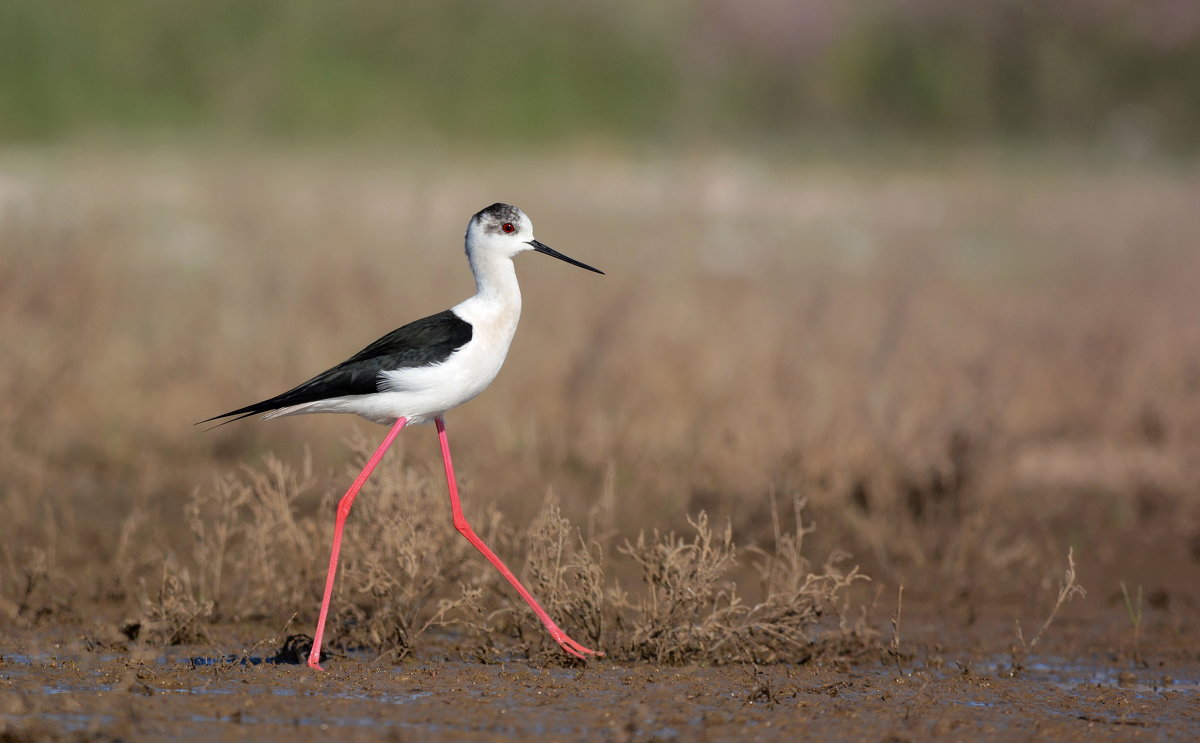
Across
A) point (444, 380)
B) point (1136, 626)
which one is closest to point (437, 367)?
point (444, 380)

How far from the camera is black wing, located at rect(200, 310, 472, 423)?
471 cm

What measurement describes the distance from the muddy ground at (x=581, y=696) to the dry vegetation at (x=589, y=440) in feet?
0.71

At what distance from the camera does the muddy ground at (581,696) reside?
12.6 ft

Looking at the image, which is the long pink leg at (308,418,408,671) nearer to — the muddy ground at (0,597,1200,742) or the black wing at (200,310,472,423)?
the muddy ground at (0,597,1200,742)

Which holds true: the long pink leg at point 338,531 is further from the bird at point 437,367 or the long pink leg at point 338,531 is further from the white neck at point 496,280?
the white neck at point 496,280

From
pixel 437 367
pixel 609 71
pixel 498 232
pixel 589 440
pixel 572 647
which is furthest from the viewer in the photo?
pixel 609 71

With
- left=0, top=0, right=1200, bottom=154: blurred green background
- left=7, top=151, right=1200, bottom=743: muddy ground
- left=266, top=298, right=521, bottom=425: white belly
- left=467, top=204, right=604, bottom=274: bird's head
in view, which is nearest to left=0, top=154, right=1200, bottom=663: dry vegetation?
left=7, top=151, right=1200, bottom=743: muddy ground

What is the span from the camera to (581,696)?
14.1 ft

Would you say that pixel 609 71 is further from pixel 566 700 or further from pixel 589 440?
pixel 566 700

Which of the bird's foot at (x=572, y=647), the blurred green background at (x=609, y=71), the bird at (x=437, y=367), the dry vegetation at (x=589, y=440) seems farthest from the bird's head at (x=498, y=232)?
the blurred green background at (x=609, y=71)

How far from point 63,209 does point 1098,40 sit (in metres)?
26.8

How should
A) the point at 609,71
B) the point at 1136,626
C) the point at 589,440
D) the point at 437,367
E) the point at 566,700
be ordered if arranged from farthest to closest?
the point at 609,71
the point at 589,440
the point at 1136,626
the point at 437,367
the point at 566,700

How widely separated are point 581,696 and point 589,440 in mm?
3300

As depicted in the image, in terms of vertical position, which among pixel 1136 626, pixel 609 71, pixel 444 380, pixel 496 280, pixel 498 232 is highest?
pixel 609 71
